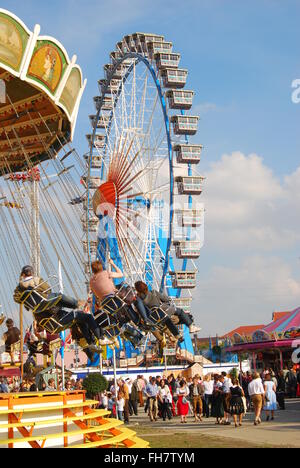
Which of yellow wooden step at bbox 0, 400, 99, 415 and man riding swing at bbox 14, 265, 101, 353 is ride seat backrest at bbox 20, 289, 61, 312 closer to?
man riding swing at bbox 14, 265, 101, 353

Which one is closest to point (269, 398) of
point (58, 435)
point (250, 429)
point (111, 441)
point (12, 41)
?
point (250, 429)

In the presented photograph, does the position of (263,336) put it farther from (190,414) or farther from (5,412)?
(5,412)

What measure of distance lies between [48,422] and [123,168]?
21450mm

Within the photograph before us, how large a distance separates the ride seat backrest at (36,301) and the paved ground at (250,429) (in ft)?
14.3

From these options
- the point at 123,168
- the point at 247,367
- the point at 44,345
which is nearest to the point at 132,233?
the point at 123,168

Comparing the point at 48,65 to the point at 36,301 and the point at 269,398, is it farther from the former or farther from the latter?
the point at 269,398

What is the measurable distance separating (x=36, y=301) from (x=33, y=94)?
5.58m

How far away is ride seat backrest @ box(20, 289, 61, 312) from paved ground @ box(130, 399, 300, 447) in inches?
171

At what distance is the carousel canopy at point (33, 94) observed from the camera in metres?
11.6

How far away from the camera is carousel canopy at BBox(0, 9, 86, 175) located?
11.6 metres

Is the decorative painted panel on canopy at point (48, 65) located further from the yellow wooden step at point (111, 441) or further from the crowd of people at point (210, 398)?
the crowd of people at point (210, 398)

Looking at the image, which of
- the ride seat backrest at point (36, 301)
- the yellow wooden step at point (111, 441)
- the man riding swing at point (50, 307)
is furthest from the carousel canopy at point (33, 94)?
the yellow wooden step at point (111, 441)

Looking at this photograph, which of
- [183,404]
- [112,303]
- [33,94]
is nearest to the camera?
[112,303]

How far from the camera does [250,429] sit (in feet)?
46.7
